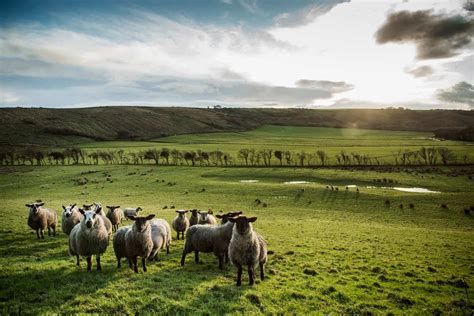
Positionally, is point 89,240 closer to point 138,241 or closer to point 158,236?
point 138,241

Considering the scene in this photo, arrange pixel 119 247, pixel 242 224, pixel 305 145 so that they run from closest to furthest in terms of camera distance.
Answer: pixel 242 224 < pixel 119 247 < pixel 305 145

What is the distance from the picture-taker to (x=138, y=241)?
1312 centimetres

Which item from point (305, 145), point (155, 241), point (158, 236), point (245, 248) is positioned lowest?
point (155, 241)

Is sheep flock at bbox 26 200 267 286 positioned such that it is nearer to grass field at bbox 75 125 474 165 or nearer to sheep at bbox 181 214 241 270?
sheep at bbox 181 214 241 270

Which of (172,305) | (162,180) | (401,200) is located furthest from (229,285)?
(162,180)

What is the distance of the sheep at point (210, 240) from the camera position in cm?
1436

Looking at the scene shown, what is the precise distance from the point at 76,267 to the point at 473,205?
46410 mm

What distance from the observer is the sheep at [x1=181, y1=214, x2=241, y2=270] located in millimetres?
14358

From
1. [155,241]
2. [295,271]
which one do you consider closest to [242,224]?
[295,271]

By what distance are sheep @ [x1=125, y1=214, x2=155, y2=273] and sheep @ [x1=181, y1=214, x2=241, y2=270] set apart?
216 centimetres

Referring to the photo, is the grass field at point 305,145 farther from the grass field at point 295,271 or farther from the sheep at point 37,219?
the sheep at point 37,219

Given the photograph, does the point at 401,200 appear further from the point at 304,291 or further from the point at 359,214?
the point at 304,291

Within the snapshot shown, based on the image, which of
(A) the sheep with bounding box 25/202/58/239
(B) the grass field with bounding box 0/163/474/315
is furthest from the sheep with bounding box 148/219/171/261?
(A) the sheep with bounding box 25/202/58/239

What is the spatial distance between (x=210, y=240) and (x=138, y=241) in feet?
11.6
